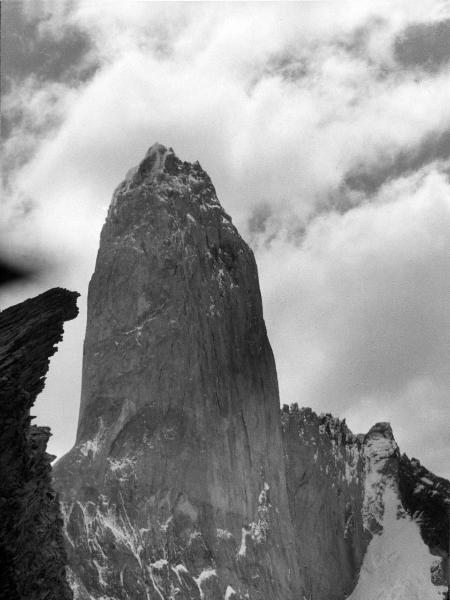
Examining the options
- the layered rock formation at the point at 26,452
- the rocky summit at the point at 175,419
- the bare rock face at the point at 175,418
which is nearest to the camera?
the layered rock formation at the point at 26,452

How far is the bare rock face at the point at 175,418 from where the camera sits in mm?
151125

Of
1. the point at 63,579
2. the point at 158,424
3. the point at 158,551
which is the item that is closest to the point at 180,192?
the point at 158,424

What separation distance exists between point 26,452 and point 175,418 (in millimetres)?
120310

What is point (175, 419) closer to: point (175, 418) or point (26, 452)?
point (175, 418)

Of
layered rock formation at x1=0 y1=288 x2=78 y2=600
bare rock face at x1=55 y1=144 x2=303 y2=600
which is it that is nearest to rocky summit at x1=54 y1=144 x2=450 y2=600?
bare rock face at x1=55 y1=144 x2=303 y2=600

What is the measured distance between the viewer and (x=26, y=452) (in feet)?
137

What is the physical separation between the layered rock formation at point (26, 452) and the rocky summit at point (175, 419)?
102173 mm

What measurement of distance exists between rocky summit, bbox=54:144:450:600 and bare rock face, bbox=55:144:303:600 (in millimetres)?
180

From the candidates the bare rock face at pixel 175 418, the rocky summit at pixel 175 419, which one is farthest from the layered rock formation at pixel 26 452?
the rocky summit at pixel 175 419

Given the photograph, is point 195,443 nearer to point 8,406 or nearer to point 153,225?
point 153,225

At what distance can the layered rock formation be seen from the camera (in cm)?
4044

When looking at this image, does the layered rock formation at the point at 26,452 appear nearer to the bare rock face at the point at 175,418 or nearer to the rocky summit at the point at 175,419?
the bare rock face at the point at 175,418

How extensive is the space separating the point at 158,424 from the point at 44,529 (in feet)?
378

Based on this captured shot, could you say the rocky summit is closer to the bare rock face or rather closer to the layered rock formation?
the bare rock face
